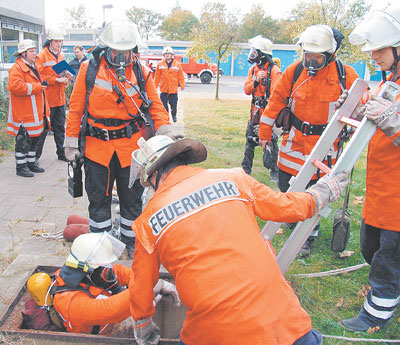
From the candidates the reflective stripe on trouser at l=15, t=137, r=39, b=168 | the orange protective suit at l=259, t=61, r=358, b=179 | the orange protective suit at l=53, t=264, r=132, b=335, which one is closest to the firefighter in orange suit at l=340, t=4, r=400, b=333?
the orange protective suit at l=259, t=61, r=358, b=179

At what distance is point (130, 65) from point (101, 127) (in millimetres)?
685

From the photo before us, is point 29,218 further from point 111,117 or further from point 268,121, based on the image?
point 268,121

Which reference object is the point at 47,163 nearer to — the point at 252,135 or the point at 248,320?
the point at 252,135

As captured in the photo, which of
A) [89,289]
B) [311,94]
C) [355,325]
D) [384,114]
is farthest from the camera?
[311,94]

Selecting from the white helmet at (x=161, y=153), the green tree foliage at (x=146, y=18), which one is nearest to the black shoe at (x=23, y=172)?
the white helmet at (x=161, y=153)

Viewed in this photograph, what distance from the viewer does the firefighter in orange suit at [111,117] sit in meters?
3.69

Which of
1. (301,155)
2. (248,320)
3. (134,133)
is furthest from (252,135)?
(248,320)

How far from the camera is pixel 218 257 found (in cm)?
183

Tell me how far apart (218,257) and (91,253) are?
4.30 ft

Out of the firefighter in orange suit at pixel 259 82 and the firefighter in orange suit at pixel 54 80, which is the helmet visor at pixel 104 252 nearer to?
the firefighter in orange suit at pixel 259 82

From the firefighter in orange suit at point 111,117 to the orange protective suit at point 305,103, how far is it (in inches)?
53.1

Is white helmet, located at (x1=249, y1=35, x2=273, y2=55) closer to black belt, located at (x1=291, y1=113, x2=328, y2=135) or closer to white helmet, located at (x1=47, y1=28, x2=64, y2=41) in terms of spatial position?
black belt, located at (x1=291, y1=113, x2=328, y2=135)

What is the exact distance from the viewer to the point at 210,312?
6.10ft

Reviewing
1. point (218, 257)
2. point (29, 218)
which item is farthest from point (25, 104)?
point (218, 257)
